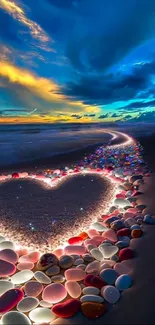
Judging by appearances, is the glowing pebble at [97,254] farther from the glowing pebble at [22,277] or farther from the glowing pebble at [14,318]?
the glowing pebble at [14,318]

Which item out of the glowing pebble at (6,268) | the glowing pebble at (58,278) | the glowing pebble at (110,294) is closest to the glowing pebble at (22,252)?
the glowing pebble at (6,268)

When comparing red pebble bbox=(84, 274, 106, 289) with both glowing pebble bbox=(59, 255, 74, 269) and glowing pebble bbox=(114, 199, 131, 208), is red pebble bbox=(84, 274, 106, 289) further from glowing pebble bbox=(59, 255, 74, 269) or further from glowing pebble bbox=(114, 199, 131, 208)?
glowing pebble bbox=(114, 199, 131, 208)

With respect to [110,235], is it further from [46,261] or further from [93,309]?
[93,309]

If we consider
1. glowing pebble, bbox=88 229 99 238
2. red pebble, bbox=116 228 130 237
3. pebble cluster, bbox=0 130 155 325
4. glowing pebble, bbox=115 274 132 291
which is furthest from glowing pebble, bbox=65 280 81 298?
red pebble, bbox=116 228 130 237

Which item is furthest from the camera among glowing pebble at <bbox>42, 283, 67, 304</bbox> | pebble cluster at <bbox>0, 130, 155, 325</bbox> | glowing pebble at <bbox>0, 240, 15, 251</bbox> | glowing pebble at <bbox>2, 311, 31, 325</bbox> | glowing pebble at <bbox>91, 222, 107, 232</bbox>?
glowing pebble at <bbox>91, 222, 107, 232</bbox>

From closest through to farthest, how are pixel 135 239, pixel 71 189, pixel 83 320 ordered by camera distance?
pixel 83 320 → pixel 135 239 → pixel 71 189

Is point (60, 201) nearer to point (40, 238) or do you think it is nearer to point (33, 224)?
point (33, 224)

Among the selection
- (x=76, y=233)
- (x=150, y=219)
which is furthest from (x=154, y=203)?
(x=76, y=233)
